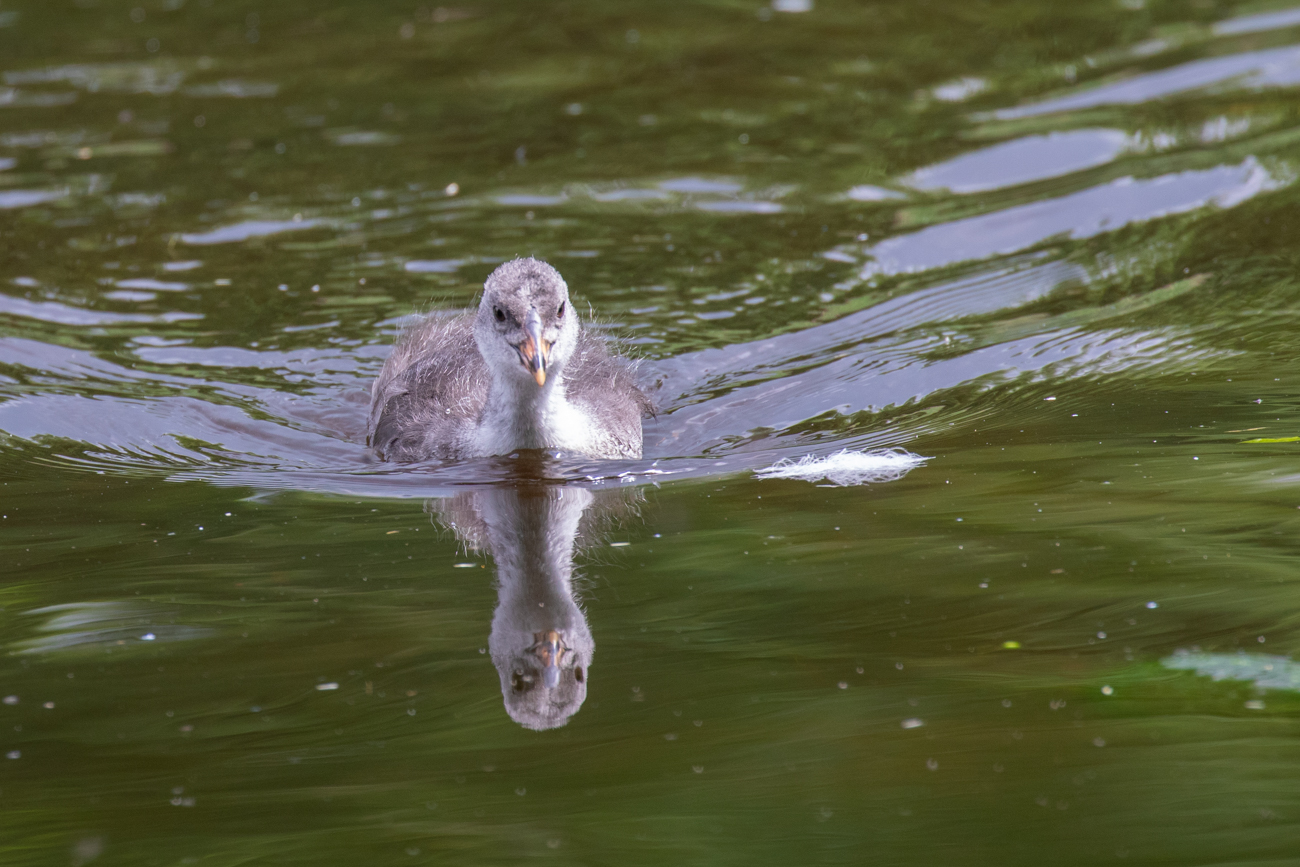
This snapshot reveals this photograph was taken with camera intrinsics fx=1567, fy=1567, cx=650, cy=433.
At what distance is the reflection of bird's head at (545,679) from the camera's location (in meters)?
3.75

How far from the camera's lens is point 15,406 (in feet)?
22.9

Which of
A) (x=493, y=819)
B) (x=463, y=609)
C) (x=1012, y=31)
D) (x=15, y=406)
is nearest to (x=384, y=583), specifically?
(x=463, y=609)

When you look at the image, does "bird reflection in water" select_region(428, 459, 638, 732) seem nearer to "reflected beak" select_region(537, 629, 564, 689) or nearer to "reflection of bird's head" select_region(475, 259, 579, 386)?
"reflected beak" select_region(537, 629, 564, 689)

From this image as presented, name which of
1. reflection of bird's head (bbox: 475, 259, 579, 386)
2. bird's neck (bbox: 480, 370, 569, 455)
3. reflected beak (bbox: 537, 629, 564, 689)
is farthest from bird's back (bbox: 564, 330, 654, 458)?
reflected beak (bbox: 537, 629, 564, 689)

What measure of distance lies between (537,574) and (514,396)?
1.74 metres

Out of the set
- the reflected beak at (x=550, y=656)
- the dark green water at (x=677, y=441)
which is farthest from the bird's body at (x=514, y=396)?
the reflected beak at (x=550, y=656)

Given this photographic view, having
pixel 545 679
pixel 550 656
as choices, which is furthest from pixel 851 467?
pixel 545 679

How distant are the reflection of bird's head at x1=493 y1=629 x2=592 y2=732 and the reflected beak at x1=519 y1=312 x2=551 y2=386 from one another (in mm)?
1966

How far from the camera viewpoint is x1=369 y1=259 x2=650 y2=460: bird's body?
20.3 feet

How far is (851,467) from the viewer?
224 inches

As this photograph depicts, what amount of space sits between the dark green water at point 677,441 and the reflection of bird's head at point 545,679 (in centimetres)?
4

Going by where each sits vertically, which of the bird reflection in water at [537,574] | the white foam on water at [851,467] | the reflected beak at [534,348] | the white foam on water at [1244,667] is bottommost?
the white foam on water at [851,467]

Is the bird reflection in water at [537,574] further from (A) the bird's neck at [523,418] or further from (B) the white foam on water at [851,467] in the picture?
(B) the white foam on water at [851,467]

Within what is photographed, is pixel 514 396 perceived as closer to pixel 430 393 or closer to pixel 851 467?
pixel 430 393
